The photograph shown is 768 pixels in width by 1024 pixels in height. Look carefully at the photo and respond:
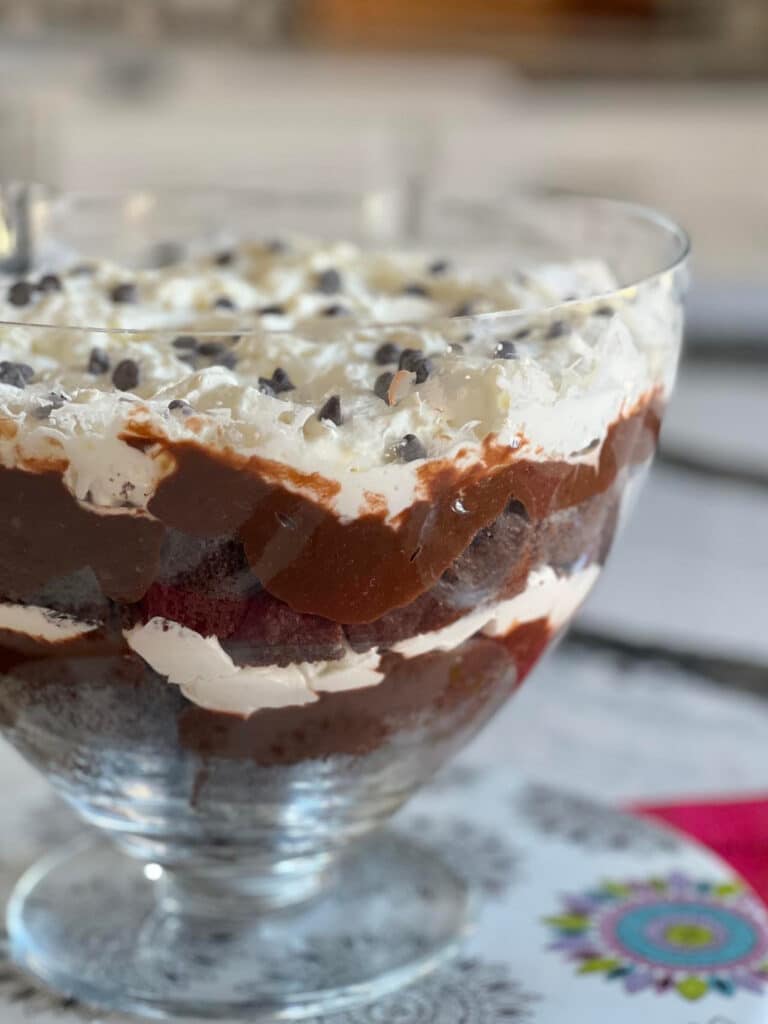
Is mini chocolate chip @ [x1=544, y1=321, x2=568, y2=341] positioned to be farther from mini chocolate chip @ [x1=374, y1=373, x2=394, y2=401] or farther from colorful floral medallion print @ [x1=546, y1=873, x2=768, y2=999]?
colorful floral medallion print @ [x1=546, y1=873, x2=768, y2=999]

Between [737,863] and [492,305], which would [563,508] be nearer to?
[492,305]

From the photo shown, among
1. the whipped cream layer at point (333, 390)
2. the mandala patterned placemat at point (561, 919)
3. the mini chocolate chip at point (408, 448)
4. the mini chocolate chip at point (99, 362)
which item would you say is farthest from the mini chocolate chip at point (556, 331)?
the mandala patterned placemat at point (561, 919)

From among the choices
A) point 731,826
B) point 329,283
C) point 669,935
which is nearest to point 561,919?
point 669,935

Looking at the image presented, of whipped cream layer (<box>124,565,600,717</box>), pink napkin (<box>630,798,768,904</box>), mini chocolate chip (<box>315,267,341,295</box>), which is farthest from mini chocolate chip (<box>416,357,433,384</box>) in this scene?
pink napkin (<box>630,798,768,904</box>)

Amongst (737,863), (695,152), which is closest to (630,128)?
(695,152)

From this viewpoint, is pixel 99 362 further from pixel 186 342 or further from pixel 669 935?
pixel 669 935
